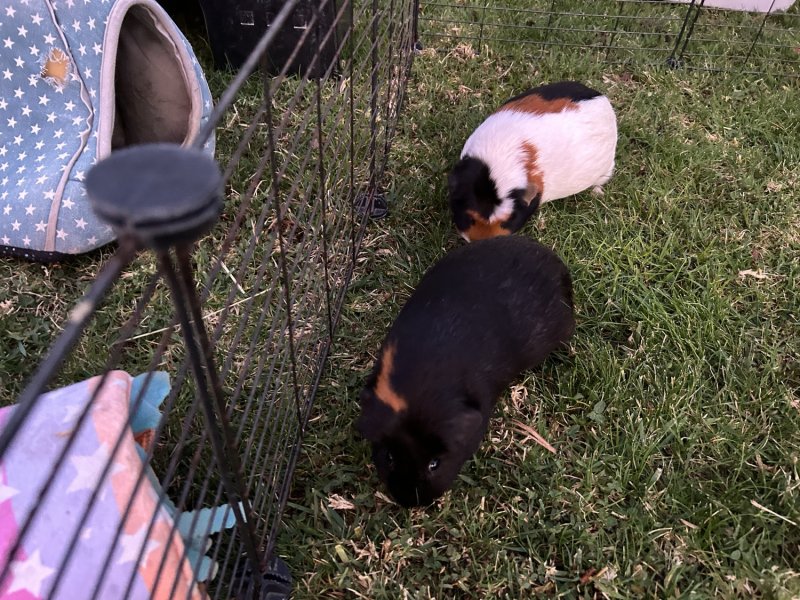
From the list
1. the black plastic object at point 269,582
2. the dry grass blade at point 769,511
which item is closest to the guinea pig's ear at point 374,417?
the black plastic object at point 269,582

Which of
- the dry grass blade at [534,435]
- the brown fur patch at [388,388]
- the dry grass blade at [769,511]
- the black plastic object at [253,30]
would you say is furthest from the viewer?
the black plastic object at [253,30]

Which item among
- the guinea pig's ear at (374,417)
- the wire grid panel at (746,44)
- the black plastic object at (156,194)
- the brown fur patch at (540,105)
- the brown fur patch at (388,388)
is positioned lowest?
the guinea pig's ear at (374,417)

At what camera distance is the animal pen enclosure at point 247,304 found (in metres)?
0.87

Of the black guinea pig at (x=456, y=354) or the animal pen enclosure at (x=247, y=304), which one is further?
the black guinea pig at (x=456, y=354)

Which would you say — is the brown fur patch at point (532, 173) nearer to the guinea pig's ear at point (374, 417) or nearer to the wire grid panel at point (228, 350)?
the wire grid panel at point (228, 350)

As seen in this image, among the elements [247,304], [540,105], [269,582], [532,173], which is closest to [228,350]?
[247,304]

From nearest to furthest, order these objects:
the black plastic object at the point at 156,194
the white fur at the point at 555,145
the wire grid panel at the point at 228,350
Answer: the black plastic object at the point at 156,194 → the wire grid panel at the point at 228,350 → the white fur at the point at 555,145

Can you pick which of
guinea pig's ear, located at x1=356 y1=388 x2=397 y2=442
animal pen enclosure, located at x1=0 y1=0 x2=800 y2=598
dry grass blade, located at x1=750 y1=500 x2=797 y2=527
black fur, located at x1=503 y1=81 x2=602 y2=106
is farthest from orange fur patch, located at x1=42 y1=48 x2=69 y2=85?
dry grass blade, located at x1=750 y1=500 x2=797 y2=527

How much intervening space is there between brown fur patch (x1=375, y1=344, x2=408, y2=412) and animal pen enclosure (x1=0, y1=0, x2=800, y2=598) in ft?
0.75

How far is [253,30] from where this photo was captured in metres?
3.22

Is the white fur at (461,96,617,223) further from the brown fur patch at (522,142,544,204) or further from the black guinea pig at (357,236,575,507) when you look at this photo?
the black guinea pig at (357,236,575,507)

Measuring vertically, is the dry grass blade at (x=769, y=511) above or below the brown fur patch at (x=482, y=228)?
below

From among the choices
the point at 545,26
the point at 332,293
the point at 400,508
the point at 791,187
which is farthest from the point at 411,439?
the point at 545,26

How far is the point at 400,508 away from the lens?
1.86 meters
